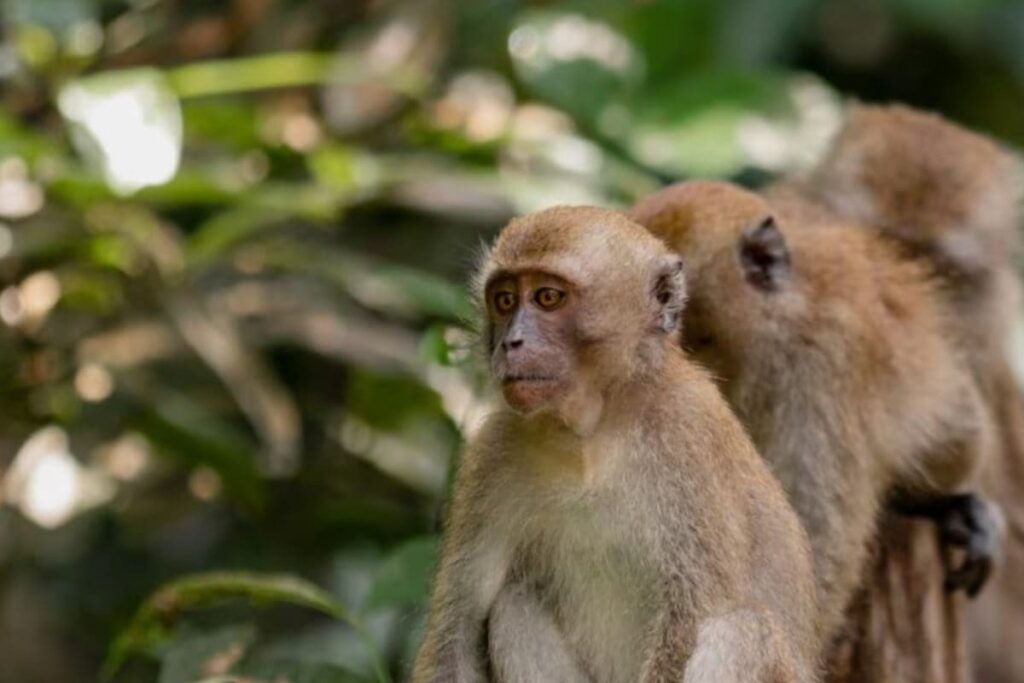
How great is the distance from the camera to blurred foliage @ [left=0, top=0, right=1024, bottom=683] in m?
7.13

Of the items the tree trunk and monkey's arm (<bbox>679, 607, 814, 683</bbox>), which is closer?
monkey's arm (<bbox>679, 607, 814, 683</bbox>)

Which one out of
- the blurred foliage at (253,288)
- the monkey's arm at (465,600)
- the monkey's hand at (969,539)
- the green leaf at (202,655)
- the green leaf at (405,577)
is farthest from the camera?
the blurred foliage at (253,288)

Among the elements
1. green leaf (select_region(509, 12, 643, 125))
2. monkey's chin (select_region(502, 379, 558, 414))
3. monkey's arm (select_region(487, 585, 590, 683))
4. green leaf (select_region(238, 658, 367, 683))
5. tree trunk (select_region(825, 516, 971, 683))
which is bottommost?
tree trunk (select_region(825, 516, 971, 683))

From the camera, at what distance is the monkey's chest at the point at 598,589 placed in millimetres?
4547

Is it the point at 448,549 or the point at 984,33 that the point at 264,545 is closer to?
the point at 448,549

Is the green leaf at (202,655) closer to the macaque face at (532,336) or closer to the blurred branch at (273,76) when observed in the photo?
the macaque face at (532,336)

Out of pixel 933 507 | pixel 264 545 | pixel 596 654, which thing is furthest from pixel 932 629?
pixel 264 545

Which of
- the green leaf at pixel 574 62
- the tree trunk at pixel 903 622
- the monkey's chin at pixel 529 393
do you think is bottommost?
the tree trunk at pixel 903 622

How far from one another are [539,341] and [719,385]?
117 cm

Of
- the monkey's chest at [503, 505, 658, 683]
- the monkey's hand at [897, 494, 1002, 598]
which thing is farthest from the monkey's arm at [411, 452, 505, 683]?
the monkey's hand at [897, 494, 1002, 598]

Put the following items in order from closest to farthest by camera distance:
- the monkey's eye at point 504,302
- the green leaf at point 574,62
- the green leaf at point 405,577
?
the monkey's eye at point 504,302, the green leaf at point 405,577, the green leaf at point 574,62

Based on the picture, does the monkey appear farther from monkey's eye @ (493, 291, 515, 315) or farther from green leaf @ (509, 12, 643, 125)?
monkey's eye @ (493, 291, 515, 315)

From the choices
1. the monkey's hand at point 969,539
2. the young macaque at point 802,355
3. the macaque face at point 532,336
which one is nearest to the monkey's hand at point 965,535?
the monkey's hand at point 969,539

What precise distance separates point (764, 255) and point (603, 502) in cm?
124
